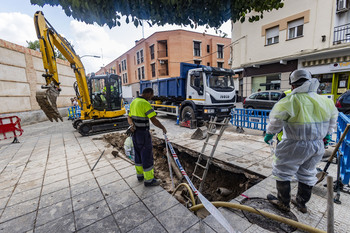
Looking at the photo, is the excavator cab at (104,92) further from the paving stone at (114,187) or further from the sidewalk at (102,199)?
the paving stone at (114,187)

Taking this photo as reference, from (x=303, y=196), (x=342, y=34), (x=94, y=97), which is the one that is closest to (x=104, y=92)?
(x=94, y=97)

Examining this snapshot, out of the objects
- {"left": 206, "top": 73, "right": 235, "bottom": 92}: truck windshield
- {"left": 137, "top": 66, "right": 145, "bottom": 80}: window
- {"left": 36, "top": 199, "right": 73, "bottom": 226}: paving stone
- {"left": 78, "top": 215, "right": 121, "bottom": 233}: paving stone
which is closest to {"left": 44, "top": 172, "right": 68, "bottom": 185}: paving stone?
{"left": 36, "top": 199, "right": 73, "bottom": 226}: paving stone

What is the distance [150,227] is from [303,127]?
230 cm

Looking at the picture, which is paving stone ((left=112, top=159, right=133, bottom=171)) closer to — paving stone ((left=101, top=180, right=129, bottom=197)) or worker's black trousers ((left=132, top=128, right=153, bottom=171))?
paving stone ((left=101, top=180, right=129, bottom=197))

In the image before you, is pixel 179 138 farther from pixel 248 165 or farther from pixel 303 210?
pixel 303 210

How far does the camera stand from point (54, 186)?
10.6ft

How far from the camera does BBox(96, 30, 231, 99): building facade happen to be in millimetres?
23234

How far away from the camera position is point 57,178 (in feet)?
11.7

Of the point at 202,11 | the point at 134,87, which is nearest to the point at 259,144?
the point at 202,11

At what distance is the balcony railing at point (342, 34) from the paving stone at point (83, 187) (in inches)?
545

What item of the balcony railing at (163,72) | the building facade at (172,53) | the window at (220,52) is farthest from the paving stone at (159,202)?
the window at (220,52)

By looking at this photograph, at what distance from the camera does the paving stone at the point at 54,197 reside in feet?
8.90

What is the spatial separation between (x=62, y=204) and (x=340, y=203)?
168 inches

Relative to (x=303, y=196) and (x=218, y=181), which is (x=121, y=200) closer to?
(x=218, y=181)
